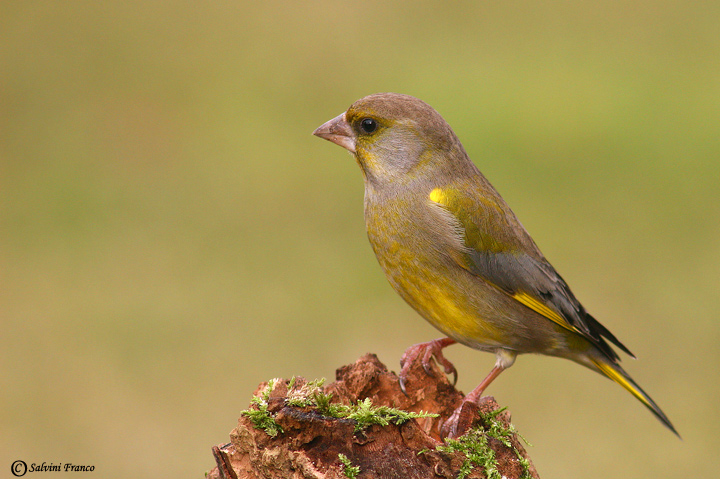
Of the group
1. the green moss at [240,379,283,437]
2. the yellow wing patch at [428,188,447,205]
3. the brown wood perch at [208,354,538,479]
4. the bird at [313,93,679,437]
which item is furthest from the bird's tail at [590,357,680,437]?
the green moss at [240,379,283,437]

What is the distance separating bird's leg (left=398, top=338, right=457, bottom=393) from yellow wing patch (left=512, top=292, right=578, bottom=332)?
1.72 feet

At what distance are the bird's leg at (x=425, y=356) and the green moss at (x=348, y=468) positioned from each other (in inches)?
39.3

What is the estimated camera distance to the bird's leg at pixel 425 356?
15.2 feet

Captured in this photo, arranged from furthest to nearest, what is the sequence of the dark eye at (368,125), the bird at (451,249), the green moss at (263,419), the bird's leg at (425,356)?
the dark eye at (368,125) < the bird at (451,249) < the bird's leg at (425,356) < the green moss at (263,419)

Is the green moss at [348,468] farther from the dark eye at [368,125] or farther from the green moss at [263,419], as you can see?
the dark eye at [368,125]

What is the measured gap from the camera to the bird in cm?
481

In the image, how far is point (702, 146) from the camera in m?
12.4

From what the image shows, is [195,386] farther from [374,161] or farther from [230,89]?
[230,89]

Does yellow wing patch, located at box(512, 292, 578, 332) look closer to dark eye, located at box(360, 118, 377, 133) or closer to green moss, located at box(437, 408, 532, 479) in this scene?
green moss, located at box(437, 408, 532, 479)

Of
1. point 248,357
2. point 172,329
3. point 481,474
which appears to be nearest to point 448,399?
point 481,474

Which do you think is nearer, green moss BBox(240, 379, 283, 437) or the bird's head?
green moss BBox(240, 379, 283, 437)

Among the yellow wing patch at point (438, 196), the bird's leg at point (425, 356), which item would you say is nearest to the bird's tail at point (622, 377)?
the bird's leg at point (425, 356)

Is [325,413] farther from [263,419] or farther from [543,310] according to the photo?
[543,310]

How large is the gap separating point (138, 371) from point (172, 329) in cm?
70
